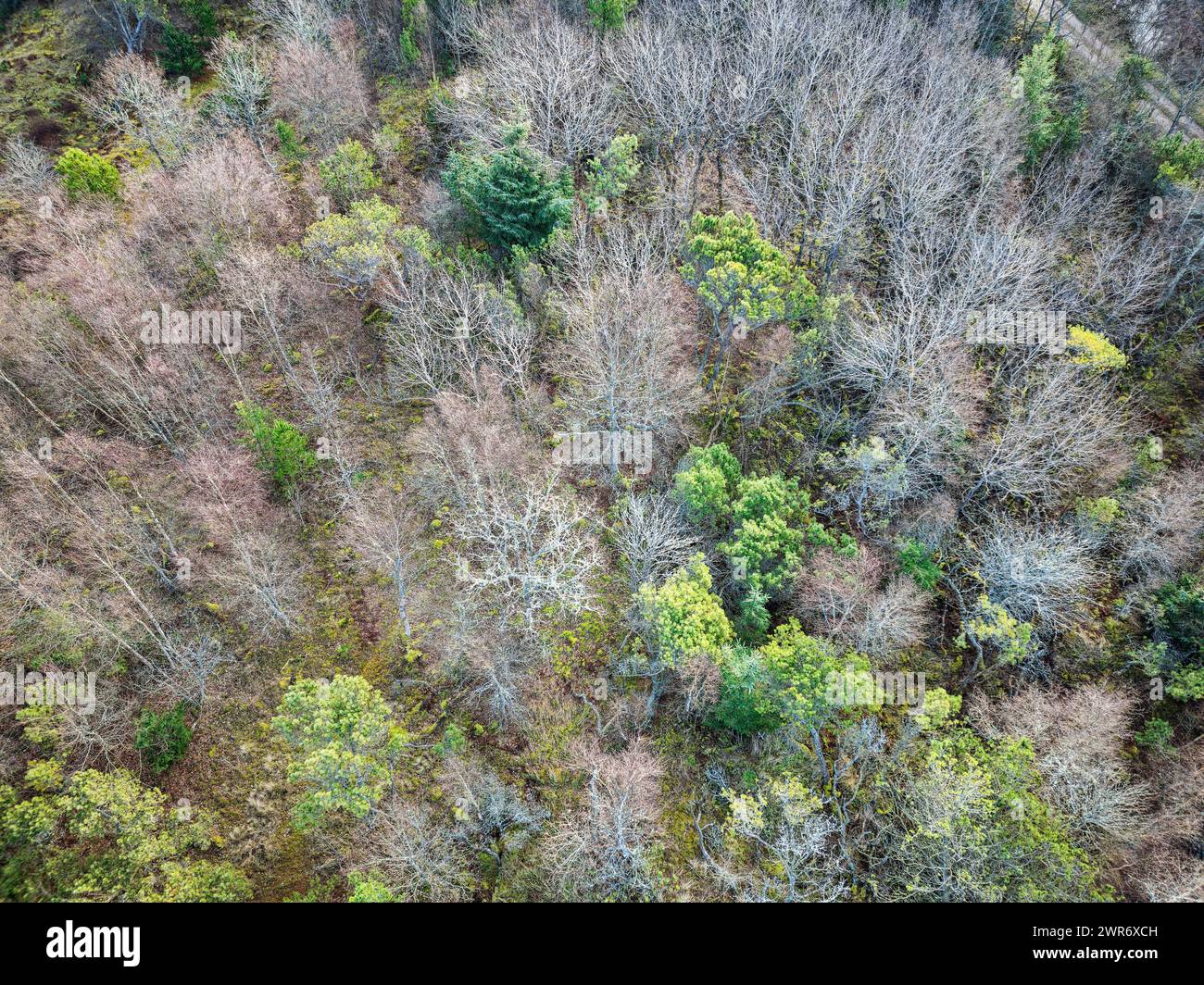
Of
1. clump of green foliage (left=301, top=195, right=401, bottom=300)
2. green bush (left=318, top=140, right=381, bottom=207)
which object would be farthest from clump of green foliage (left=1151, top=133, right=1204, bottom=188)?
green bush (left=318, top=140, right=381, bottom=207)

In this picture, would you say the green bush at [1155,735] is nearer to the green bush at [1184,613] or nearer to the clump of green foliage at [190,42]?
the green bush at [1184,613]

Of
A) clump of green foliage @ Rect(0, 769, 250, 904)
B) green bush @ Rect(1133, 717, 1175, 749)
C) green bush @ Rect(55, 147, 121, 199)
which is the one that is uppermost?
green bush @ Rect(55, 147, 121, 199)

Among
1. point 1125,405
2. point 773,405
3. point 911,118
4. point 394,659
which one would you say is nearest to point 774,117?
point 911,118

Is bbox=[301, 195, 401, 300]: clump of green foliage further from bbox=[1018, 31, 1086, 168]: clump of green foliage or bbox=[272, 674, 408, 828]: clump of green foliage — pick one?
bbox=[1018, 31, 1086, 168]: clump of green foliage

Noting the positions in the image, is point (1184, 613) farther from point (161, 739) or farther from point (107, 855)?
point (107, 855)

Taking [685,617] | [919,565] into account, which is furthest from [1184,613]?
[685,617]

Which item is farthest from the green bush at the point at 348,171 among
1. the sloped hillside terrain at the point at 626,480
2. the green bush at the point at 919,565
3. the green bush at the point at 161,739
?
the green bush at the point at 919,565

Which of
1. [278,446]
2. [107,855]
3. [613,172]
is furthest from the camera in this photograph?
[613,172]
